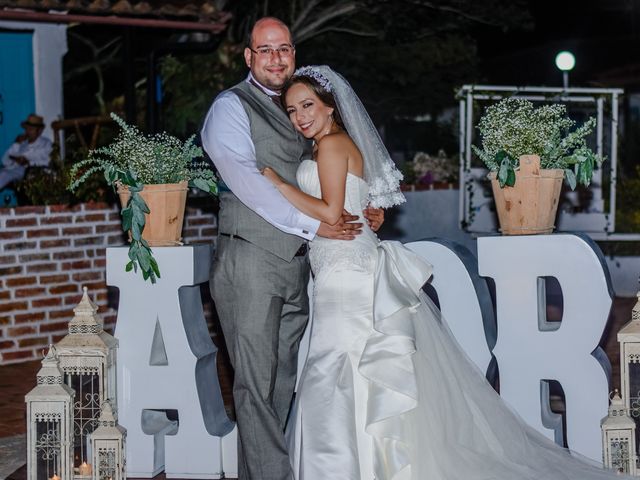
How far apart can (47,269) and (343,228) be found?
180 inches

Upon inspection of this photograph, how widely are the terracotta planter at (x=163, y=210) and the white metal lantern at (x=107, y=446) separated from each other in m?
→ 0.91

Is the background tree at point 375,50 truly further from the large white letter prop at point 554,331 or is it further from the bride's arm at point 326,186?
the bride's arm at point 326,186

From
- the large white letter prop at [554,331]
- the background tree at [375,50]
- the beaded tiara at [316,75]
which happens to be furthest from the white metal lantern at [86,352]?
the background tree at [375,50]

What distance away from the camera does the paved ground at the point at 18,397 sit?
6.03 m

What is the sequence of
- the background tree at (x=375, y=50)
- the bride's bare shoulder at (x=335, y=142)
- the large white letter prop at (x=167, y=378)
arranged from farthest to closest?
1. the background tree at (x=375, y=50)
2. the large white letter prop at (x=167, y=378)
3. the bride's bare shoulder at (x=335, y=142)

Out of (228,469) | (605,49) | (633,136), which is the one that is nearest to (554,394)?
(228,469)

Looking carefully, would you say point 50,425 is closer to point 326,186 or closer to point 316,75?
point 326,186

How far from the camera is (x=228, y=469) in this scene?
571 centimetres

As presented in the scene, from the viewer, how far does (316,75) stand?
5105mm

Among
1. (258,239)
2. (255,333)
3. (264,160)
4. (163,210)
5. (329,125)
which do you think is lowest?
(255,333)

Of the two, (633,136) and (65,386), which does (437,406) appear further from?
(633,136)

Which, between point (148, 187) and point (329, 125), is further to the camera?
point (148, 187)

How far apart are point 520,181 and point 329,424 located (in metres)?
1.48

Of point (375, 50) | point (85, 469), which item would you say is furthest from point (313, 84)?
point (375, 50)
